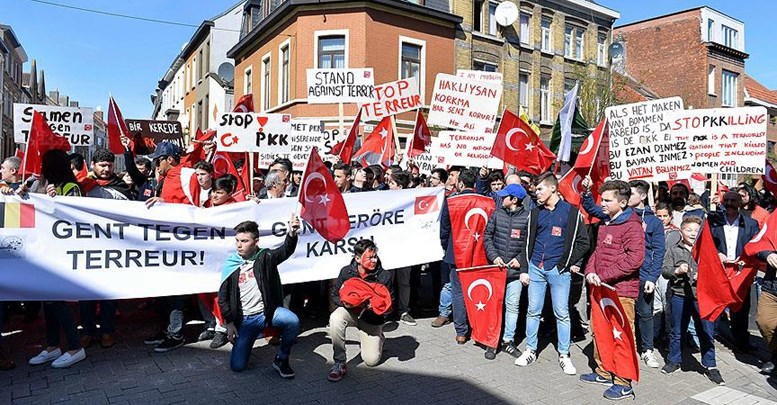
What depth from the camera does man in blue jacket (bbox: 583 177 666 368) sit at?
5820 mm

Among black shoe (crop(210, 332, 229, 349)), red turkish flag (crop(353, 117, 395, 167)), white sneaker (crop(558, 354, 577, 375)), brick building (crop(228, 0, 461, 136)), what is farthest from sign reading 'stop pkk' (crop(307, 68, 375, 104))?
brick building (crop(228, 0, 461, 136))

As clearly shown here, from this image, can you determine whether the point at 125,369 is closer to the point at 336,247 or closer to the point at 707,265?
the point at 336,247

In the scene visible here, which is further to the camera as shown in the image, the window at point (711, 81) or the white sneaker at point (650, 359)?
the window at point (711, 81)

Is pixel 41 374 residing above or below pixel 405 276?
below

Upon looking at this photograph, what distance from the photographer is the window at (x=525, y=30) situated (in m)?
27.8

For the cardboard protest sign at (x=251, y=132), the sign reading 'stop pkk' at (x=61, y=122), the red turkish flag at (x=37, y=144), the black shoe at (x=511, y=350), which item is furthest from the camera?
the sign reading 'stop pkk' at (x=61, y=122)

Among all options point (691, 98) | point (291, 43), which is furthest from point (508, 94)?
point (691, 98)

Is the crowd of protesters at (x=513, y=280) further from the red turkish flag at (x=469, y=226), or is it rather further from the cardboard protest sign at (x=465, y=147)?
the cardboard protest sign at (x=465, y=147)

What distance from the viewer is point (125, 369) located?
5383 millimetres

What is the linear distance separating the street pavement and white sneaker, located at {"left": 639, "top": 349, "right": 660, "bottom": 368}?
92mm

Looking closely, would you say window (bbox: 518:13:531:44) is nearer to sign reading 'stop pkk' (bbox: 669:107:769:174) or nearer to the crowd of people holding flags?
sign reading 'stop pkk' (bbox: 669:107:769:174)

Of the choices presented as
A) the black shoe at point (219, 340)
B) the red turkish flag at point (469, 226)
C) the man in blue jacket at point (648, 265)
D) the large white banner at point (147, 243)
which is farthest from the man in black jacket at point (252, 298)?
the man in blue jacket at point (648, 265)

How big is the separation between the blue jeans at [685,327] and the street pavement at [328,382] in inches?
7.9

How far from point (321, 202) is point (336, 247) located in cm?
132
